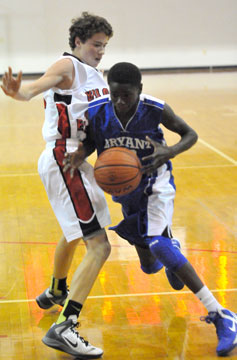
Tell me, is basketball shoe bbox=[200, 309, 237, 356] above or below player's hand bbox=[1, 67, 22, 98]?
below

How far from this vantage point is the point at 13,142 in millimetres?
10258

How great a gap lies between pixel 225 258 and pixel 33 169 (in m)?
4.10

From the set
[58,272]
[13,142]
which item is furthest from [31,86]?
[13,142]

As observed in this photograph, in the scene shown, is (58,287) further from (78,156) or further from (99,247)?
(78,156)

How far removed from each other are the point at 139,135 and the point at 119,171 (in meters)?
0.28

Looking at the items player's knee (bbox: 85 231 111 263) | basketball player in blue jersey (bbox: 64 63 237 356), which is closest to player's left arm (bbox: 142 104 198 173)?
basketball player in blue jersey (bbox: 64 63 237 356)

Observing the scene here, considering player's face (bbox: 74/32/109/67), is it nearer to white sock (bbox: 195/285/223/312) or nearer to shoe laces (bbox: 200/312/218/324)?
white sock (bbox: 195/285/223/312)

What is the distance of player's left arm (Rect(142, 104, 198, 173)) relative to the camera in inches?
133

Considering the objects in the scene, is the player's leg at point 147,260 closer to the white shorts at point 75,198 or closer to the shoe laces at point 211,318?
the white shorts at point 75,198

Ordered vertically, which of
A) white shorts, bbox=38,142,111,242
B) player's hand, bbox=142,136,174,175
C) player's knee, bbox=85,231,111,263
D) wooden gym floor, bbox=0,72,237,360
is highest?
player's hand, bbox=142,136,174,175

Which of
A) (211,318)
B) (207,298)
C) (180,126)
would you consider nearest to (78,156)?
(180,126)

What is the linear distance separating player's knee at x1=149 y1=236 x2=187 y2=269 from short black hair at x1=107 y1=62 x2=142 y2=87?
0.88 m

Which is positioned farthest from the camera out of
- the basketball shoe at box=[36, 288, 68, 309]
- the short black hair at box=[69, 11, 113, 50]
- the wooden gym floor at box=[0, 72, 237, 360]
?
the basketball shoe at box=[36, 288, 68, 309]

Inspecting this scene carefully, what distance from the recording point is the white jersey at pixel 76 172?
358 cm
